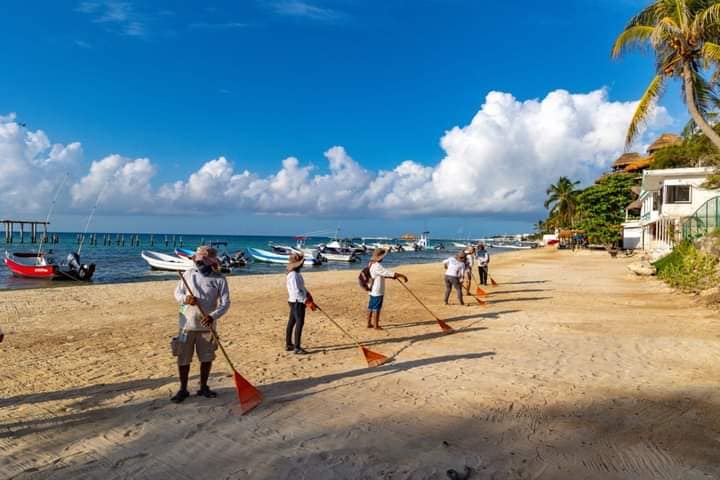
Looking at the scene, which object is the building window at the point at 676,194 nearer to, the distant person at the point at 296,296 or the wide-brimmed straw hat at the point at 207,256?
the distant person at the point at 296,296

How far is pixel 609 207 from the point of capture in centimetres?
5006

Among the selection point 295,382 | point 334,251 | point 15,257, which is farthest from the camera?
point 334,251

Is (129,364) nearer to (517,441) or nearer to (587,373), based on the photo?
(517,441)

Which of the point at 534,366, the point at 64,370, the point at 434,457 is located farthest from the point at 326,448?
the point at 64,370

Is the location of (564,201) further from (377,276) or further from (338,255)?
(377,276)

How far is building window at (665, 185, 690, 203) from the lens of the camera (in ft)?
97.7

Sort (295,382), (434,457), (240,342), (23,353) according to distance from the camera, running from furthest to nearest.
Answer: (240,342) → (23,353) → (295,382) → (434,457)

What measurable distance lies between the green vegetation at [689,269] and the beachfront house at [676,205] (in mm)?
1791

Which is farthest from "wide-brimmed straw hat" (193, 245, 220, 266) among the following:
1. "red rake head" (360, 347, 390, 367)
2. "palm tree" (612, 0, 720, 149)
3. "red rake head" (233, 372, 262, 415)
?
"palm tree" (612, 0, 720, 149)

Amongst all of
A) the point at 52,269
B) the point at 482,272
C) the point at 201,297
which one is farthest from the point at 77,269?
the point at 201,297

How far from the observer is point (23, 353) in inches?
326

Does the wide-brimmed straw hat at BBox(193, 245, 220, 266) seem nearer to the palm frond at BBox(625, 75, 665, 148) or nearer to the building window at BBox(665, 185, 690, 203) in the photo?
the palm frond at BBox(625, 75, 665, 148)

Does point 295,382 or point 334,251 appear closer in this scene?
point 295,382

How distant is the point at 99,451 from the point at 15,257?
31210 millimetres
